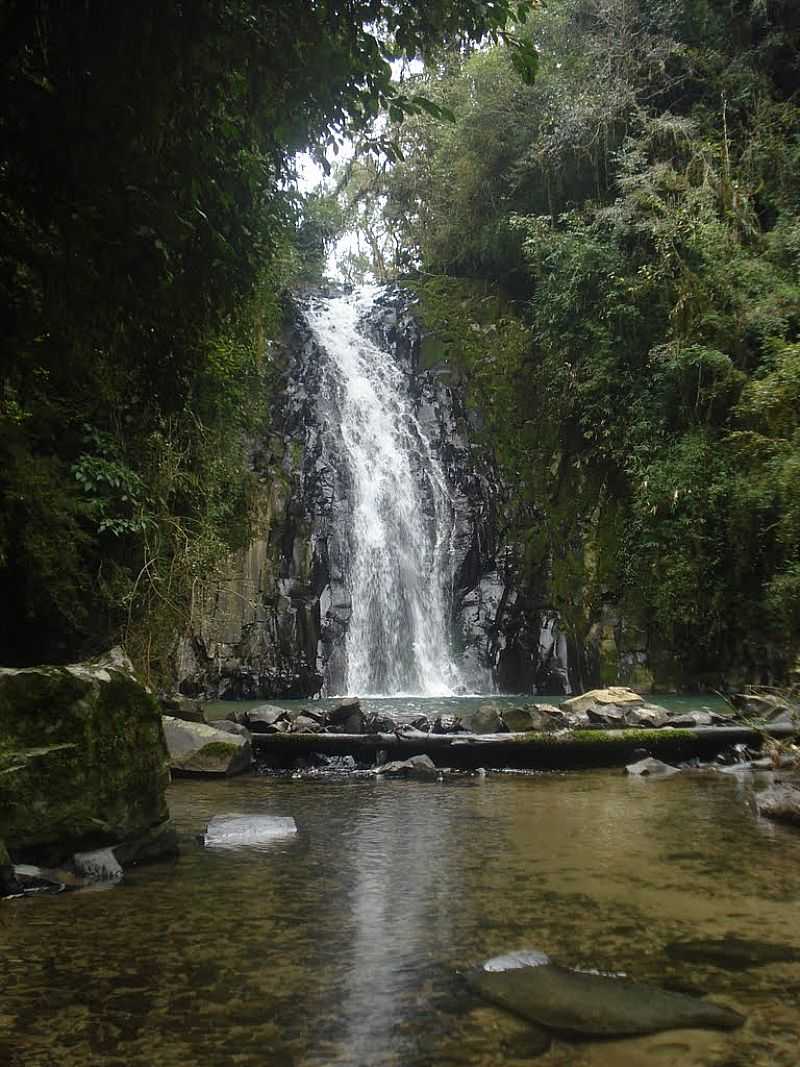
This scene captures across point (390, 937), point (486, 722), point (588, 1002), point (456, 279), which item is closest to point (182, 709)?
point (486, 722)

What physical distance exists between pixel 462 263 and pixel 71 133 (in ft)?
66.4

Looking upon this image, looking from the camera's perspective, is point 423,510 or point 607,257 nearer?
point 607,257

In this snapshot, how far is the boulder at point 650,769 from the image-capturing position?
7.46 meters

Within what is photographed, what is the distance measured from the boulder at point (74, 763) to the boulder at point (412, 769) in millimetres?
3392

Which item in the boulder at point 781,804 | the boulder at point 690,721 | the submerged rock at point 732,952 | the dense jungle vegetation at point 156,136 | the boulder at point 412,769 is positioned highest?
the dense jungle vegetation at point 156,136

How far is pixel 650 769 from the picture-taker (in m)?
7.57

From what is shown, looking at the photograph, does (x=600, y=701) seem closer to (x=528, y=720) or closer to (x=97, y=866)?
(x=528, y=720)

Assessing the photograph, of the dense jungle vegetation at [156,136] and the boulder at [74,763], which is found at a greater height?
the dense jungle vegetation at [156,136]

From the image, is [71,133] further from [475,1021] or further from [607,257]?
[607,257]

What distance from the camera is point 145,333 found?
4629 mm

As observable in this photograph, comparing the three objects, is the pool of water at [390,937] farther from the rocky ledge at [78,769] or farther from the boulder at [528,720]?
the boulder at [528,720]

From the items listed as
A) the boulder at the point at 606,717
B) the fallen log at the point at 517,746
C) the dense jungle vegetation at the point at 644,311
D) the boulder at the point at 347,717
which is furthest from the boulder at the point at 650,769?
the dense jungle vegetation at the point at 644,311

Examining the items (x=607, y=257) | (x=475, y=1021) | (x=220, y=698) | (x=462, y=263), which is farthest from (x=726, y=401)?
(x=475, y=1021)

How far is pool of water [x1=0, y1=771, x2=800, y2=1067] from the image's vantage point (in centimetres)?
229
